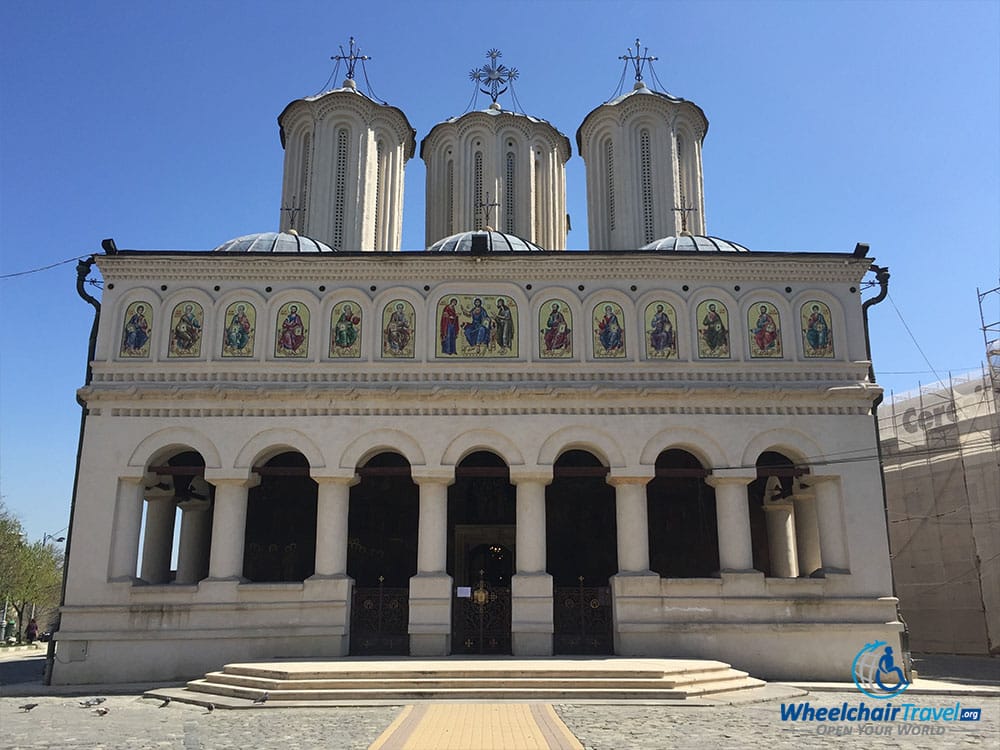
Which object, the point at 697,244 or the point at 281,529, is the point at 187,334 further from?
the point at 697,244

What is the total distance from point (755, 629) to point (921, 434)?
1334cm

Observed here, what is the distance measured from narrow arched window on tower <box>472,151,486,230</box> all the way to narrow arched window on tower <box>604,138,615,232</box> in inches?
155

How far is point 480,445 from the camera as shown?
17547 millimetres

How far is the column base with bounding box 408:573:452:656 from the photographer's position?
646 inches

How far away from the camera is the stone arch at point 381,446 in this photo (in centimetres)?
1738

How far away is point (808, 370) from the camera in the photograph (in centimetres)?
1805

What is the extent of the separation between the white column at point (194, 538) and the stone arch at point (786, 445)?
13064mm

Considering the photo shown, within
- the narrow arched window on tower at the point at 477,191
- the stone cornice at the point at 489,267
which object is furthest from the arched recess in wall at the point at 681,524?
the narrow arched window on tower at the point at 477,191

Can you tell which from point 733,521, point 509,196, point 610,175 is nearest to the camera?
point 733,521

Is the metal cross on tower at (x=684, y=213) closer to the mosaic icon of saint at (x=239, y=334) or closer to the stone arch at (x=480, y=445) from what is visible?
the stone arch at (x=480, y=445)

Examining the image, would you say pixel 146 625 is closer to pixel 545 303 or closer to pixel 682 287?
pixel 545 303

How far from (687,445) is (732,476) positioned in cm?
112

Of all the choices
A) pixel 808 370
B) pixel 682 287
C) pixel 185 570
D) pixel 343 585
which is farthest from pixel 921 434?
pixel 185 570

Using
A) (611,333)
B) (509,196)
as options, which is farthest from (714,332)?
(509,196)
